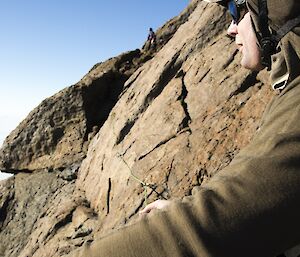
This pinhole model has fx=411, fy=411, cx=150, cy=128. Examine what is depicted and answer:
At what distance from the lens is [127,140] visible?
12391mm

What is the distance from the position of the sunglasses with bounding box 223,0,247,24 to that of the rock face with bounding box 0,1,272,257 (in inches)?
108

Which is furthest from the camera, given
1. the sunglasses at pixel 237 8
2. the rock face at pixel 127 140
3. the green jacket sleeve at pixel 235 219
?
the rock face at pixel 127 140

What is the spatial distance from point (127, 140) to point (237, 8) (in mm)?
9524

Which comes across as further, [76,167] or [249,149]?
[76,167]

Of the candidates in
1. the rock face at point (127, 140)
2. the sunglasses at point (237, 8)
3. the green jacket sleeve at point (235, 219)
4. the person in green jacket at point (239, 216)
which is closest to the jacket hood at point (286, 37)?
the person in green jacket at point (239, 216)

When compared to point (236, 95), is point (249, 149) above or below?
above

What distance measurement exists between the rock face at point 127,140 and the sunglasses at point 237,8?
2.74 metres

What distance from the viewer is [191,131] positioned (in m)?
9.93

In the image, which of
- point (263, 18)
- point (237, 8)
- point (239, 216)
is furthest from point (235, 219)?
point (237, 8)

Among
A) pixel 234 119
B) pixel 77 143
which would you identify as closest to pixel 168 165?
pixel 234 119

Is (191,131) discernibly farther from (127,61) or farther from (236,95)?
(127,61)

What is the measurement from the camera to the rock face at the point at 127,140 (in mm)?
9180

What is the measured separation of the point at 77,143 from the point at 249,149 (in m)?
16.7

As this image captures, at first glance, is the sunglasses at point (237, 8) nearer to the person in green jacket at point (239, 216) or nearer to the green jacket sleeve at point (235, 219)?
the person in green jacket at point (239, 216)
